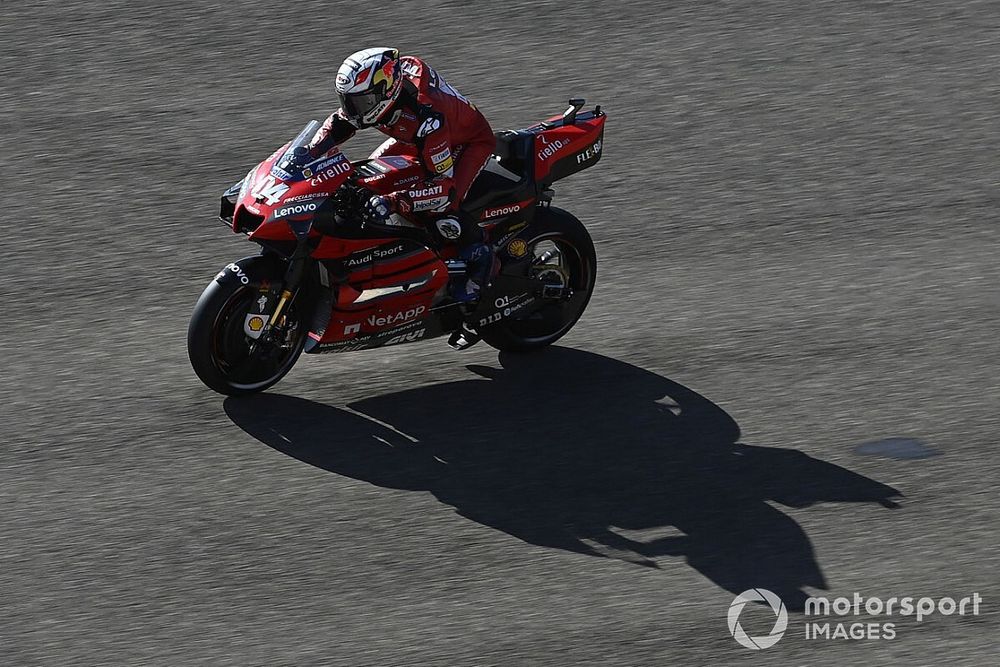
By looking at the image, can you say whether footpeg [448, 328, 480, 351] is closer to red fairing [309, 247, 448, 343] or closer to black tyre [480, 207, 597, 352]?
black tyre [480, 207, 597, 352]

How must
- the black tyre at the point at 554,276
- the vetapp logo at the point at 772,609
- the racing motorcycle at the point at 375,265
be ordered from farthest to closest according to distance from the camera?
1. the black tyre at the point at 554,276
2. the racing motorcycle at the point at 375,265
3. the vetapp logo at the point at 772,609

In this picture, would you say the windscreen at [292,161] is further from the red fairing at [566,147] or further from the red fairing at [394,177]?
the red fairing at [566,147]

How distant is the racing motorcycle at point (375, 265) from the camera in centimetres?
824

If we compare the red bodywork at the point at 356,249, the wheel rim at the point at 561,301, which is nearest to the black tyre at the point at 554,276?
the wheel rim at the point at 561,301

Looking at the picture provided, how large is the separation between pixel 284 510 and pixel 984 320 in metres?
4.71

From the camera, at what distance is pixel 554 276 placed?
369 inches

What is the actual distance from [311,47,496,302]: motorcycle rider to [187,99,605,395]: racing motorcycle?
0.09 m

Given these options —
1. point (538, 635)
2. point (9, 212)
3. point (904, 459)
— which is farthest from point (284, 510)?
point (9, 212)

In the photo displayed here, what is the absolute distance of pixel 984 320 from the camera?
373 inches

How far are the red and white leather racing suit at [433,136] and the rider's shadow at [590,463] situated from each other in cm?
Answer: 112

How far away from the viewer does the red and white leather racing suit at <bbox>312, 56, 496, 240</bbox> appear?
8.41m

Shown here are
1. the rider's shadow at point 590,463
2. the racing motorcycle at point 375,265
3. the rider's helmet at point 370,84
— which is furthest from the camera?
the racing motorcycle at point 375,265

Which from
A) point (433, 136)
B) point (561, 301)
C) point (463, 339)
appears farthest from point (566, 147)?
point (463, 339)

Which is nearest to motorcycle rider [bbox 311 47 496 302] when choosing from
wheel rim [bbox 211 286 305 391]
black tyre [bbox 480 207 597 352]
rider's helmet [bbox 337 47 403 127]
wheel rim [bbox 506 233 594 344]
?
rider's helmet [bbox 337 47 403 127]
